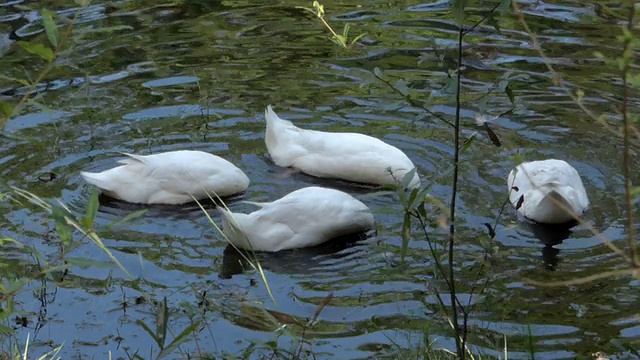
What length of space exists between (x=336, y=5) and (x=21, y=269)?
16.8 feet

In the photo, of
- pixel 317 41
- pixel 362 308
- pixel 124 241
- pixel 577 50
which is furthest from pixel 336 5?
pixel 362 308

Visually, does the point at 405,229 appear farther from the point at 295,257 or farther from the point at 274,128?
the point at 274,128

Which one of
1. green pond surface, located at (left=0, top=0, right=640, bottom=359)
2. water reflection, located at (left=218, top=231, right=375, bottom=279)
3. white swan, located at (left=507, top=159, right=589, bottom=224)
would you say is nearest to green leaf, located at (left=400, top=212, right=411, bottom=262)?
green pond surface, located at (left=0, top=0, right=640, bottom=359)

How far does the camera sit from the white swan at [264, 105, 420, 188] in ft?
19.8

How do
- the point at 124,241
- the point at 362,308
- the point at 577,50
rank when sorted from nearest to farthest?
the point at 362,308
the point at 124,241
the point at 577,50

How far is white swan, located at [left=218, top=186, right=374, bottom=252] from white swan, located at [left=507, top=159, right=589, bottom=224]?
86 cm

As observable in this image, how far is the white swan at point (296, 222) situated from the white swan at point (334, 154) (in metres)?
0.63

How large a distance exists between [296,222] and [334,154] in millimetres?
932

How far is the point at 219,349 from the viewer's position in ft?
14.4

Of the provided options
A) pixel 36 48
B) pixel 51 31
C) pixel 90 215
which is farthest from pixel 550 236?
pixel 36 48

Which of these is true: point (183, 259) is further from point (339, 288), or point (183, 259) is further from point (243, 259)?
point (339, 288)

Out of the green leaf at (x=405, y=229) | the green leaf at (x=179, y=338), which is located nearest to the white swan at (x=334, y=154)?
the green leaf at (x=405, y=229)

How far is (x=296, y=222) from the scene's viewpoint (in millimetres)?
5312

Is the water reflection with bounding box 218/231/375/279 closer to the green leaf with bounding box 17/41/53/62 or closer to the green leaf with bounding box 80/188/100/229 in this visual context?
the green leaf with bounding box 80/188/100/229
